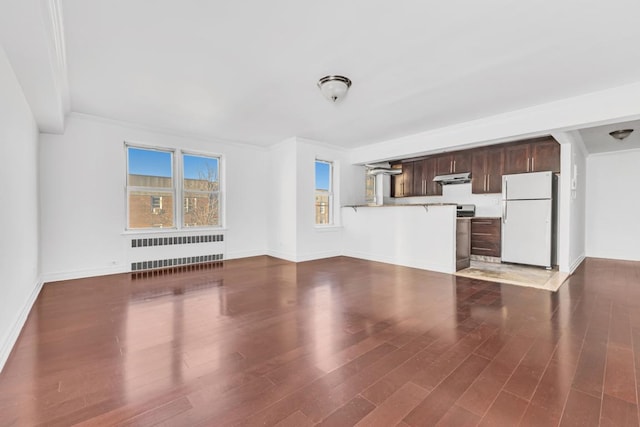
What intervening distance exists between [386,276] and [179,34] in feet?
12.9

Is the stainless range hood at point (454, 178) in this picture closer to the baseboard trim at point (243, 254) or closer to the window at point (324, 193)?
the window at point (324, 193)

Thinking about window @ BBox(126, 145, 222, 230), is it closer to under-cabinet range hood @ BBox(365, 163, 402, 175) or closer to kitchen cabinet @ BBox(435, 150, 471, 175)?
under-cabinet range hood @ BBox(365, 163, 402, 175)

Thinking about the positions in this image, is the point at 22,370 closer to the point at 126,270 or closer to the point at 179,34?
the point at 179,34

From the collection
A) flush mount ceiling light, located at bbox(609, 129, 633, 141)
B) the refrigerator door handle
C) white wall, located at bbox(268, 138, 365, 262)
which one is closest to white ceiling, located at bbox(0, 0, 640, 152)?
white wall, located at bbox(268, 138, 365, 262)

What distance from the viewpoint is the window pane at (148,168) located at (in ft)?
16.2

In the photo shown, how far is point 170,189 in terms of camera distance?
17.3 feet

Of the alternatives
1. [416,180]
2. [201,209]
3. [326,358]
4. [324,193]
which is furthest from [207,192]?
[416,180]

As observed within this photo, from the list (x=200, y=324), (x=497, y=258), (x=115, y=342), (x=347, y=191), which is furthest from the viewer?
(x=347, y=191)

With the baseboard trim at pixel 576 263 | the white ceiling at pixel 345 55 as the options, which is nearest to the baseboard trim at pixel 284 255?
the white ceiling at pixel 345 55

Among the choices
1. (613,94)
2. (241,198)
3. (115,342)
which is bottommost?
(115,342)

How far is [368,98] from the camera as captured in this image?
3648 millimetres

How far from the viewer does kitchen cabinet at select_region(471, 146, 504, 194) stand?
18.8 feet

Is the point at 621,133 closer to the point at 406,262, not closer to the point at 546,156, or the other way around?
the point at 546,156

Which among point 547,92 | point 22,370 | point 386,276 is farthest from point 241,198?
point 547,92
